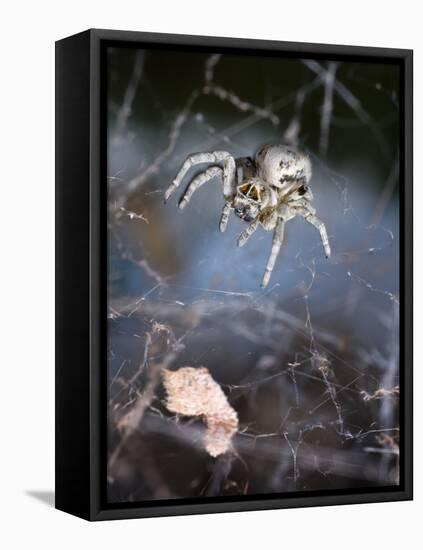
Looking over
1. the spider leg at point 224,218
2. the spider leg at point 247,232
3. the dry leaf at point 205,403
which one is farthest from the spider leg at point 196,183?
the dry leaf at point 205,403

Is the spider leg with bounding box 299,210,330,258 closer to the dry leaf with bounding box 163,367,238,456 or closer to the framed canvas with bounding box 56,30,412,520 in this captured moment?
the framed canvas with bounding box 56,30,412,520

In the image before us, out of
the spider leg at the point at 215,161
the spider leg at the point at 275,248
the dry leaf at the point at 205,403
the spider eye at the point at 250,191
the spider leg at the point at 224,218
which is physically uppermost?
the spider leg at the point at 215,161

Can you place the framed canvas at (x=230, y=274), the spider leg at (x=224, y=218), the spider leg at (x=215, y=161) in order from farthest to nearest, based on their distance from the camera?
the spider leg at (x=224, y=218) < the spider leg at (x=215, y=161) < the framed canvas at (x=230, y=274)

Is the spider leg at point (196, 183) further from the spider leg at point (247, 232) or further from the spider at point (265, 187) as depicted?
the spider leg at point (247, 232)

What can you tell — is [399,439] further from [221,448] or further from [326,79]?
[326,79]

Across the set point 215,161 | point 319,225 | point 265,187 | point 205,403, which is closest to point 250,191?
point 265,187

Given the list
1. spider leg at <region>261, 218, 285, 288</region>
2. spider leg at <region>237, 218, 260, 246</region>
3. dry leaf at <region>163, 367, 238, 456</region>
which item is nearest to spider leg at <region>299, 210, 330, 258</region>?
spider leg at <region>261, 218, 285, 288</region>

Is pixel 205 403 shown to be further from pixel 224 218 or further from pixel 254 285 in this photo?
pixel 224 218
